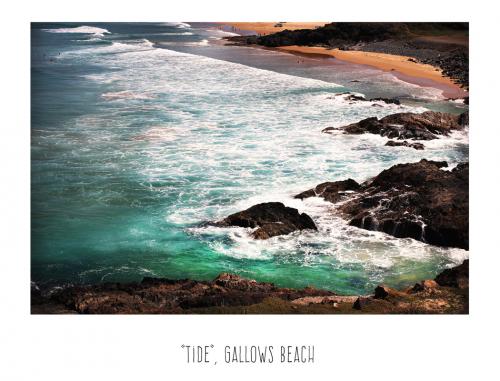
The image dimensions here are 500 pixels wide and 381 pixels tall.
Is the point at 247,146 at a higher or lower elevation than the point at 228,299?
higher

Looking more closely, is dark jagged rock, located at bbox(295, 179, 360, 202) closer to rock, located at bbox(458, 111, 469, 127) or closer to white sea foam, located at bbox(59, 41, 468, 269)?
white sea foam, located at bbox(59, 41, 468, 269)

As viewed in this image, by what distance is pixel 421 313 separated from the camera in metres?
12.3

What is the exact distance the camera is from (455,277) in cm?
1267

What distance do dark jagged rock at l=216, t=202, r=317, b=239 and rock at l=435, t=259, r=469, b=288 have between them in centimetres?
250

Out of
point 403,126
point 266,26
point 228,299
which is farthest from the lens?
point 403,126

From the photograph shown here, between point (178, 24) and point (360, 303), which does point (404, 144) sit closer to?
point (360, 303)

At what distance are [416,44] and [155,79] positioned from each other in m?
5.66

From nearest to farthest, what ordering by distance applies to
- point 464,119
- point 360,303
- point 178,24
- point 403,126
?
point 360,303
point 178,24
point 464,119
point 403,126

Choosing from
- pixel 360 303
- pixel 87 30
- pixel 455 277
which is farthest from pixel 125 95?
pixel 455 277

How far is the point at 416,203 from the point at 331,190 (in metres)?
1.67

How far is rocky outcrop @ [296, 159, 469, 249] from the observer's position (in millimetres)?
13227

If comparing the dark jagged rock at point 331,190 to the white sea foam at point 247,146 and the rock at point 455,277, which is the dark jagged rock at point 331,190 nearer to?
the white sea foam at point 247,146

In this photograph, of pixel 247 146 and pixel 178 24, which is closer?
pixel 178 24
